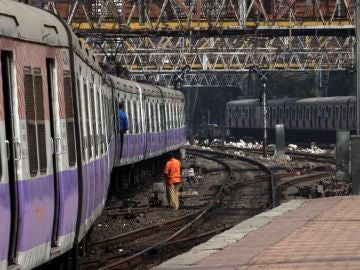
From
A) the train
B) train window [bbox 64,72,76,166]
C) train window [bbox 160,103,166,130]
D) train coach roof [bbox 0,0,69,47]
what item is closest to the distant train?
train window [bbox 160,103,166,130]

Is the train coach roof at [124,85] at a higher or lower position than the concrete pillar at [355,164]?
higher

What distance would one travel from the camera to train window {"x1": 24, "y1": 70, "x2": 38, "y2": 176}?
9703 millimetres

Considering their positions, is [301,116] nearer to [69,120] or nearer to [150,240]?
[150,240]

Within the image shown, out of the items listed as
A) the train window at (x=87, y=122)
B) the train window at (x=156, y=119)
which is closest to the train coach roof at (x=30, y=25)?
the train window at (x=87, y=122)

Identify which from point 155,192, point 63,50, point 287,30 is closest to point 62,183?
point 63,50

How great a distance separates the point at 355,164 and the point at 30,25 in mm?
16113

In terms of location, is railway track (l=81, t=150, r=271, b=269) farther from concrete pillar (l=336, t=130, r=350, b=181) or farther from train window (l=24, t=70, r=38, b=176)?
concrete pillar (l=336, t=130, r=350, b=181)

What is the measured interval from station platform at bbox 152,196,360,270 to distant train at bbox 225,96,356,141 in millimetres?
44409

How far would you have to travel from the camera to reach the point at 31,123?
9820 millimetres

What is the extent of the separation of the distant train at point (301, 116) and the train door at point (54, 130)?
52.5 metres

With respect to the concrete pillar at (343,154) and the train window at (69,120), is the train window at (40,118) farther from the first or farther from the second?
the concrete pillar at (343,154)

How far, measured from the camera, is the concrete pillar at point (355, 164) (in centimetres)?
2528

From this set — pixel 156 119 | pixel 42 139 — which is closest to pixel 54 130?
pixel 42 139

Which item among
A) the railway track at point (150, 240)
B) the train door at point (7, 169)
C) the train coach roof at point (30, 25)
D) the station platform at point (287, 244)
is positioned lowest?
the railway track at point (150, 240)
